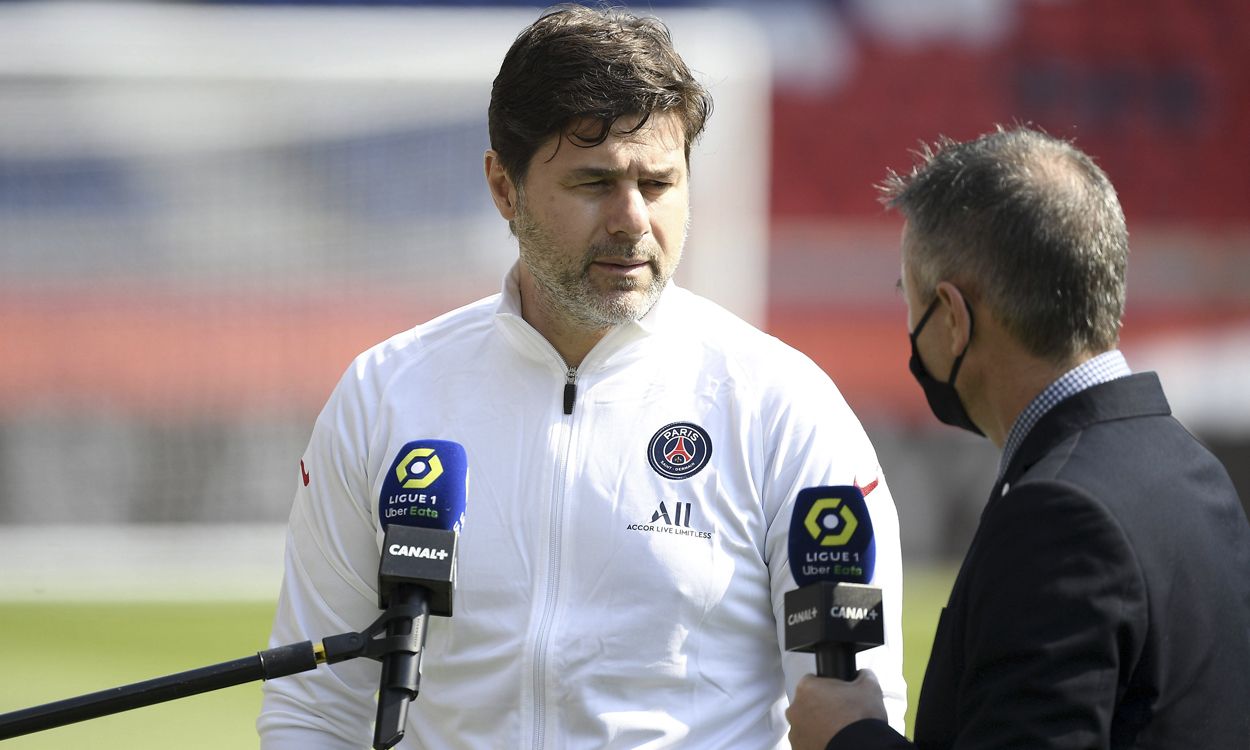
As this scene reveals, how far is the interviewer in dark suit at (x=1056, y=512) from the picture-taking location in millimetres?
1591

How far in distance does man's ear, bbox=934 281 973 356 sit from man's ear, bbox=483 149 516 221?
2.79 ft

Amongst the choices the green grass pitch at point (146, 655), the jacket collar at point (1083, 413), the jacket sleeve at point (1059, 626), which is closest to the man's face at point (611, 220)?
the jacket collar at point (1083, 413)

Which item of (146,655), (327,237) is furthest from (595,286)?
(327,237)

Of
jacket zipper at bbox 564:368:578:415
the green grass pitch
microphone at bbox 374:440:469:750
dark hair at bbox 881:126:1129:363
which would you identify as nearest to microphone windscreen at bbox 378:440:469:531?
microphone at bbox 374:440:469:750

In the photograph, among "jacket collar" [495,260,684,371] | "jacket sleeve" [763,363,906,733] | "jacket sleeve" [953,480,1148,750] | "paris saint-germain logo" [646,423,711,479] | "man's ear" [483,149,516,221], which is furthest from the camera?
"man's ear" [483,149,516,221]

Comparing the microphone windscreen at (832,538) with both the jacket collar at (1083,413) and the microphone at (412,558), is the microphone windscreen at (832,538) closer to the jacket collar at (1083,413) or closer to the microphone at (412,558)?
the jacket collar at (1083,413)

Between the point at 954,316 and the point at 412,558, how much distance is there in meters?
0.72

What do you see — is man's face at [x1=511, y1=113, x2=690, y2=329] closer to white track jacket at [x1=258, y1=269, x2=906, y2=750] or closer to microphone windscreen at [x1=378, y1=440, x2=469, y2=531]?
white track jacket at [x1=258, y1=269, x2=906, y2=750]

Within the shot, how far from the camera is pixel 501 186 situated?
2521 millimetres

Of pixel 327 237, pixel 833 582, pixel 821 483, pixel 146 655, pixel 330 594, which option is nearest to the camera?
pixel 833 582

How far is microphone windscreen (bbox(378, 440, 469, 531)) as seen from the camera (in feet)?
6.15

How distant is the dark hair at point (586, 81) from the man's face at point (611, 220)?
3 centimetres

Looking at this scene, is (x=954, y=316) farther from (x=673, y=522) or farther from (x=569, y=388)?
(x=569, y=388)

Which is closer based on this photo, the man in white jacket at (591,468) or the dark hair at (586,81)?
the man in white jacket at (591,468)
